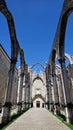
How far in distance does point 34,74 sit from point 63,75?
25.7 meters

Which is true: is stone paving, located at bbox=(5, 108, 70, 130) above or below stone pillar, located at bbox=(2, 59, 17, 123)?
below

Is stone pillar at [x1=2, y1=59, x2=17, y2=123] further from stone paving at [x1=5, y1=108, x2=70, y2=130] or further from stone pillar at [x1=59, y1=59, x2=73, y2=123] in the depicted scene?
stone pillar at [x1=59, y1=59, x2=73, y2=123]

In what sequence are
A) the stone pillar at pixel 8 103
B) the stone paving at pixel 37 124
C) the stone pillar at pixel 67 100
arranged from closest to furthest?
the stone paving at pixel 37 124 < the stone pillar at pixel 67 100 < the stone pillar at pixel 8 103

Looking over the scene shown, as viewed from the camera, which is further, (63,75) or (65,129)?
(63,75)

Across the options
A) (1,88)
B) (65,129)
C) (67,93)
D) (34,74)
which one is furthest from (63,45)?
(34,74)

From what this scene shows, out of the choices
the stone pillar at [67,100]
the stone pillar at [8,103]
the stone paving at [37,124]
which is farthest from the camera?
the stone pillar at [8,103]

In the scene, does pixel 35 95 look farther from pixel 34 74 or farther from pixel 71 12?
pixel 71 12

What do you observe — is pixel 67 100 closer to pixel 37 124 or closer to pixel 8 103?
pixel 37 124

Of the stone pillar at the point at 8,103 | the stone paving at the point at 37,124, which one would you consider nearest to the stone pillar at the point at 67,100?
the stone paving at the point at 37,124

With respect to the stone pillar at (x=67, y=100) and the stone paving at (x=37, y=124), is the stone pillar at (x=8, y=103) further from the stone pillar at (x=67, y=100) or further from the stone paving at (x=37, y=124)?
the stone pillar at (x=67, y=100)

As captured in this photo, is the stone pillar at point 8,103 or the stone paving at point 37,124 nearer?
the stone paving at point 37,124

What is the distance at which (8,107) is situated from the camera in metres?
8.77

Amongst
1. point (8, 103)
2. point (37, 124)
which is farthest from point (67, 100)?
point (8, 103)

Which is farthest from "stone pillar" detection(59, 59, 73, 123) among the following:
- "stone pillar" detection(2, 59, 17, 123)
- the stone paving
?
"stone pillar" detection(2, 59, 17, 123)
